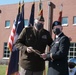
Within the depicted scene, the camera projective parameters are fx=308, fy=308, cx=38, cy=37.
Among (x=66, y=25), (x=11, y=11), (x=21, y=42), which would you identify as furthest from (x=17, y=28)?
(x=11, y=11)

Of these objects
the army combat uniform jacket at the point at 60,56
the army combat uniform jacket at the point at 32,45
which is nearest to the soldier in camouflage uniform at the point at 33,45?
the army combat uniform jacket at the point at 32,45

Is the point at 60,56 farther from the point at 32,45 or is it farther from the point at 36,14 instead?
the point at 36,14

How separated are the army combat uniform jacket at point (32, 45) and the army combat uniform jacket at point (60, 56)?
622 millimetres

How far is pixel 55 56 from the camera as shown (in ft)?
18.4

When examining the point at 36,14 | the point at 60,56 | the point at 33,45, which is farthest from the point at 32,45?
the point at 36,14

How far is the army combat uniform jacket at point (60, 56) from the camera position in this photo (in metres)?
5.61

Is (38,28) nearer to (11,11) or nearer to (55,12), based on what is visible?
(55,12)

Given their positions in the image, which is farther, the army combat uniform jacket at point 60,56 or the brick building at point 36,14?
the brick building at point 36,14

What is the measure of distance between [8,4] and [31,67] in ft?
129

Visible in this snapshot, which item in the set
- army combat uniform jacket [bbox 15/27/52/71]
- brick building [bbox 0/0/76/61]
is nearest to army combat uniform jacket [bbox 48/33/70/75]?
army combat uniform jacket [bbox 15/27/52/71]

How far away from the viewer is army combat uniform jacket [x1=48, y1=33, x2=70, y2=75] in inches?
221

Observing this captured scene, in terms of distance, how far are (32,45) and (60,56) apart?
95cm

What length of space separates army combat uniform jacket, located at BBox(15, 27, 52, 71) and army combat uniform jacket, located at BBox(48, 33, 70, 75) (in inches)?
24.5

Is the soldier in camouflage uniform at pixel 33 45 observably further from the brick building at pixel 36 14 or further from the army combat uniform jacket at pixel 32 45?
the brick building at pixel 36 14
